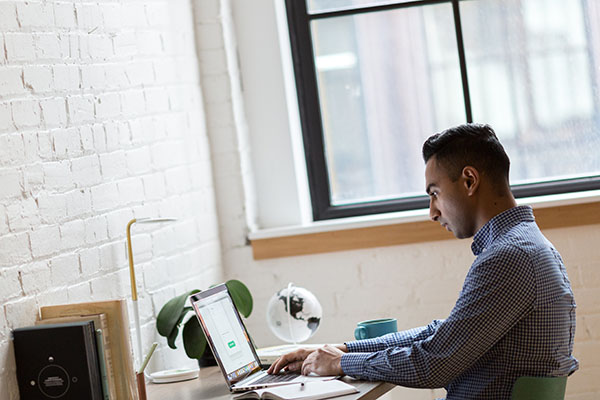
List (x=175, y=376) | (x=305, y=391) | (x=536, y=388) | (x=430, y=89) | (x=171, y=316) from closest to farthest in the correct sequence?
1. (x=536, y=388)
2. (x=305, y=391)
3. (x=175, y=376)
4. (x=171, y=316)
5. (x=430, y=89)

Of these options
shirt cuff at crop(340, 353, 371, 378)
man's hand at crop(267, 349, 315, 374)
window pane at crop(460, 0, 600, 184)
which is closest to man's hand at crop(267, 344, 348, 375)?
man's hand at crop(267, 349, 315, 374)

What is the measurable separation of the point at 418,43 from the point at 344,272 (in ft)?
3.22

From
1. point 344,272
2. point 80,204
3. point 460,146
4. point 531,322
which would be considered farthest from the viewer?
point 344,272

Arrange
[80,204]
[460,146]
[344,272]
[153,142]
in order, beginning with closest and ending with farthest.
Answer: [460,146]
[80,204]
[153,142]
[344,272]

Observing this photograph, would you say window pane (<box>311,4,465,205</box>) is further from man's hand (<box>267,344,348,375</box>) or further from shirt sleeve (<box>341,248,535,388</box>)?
shirt sleeve (<box>341,248,535,388</box>)

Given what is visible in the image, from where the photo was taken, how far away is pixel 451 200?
246 centimetres

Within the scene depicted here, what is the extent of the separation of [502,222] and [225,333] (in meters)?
0.84

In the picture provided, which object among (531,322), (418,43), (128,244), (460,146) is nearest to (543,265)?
(531,322)

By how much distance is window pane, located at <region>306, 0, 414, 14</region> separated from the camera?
3702mm

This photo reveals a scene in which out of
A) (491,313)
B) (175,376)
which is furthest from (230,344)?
(491,313)

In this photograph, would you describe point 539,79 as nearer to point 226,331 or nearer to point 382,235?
point 382,235

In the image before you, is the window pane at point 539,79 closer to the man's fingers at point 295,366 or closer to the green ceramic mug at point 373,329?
the green ceramic mug at point 373,329

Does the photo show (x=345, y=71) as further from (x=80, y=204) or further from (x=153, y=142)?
(x=80, y=204)

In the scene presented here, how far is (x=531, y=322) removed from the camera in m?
2.20
